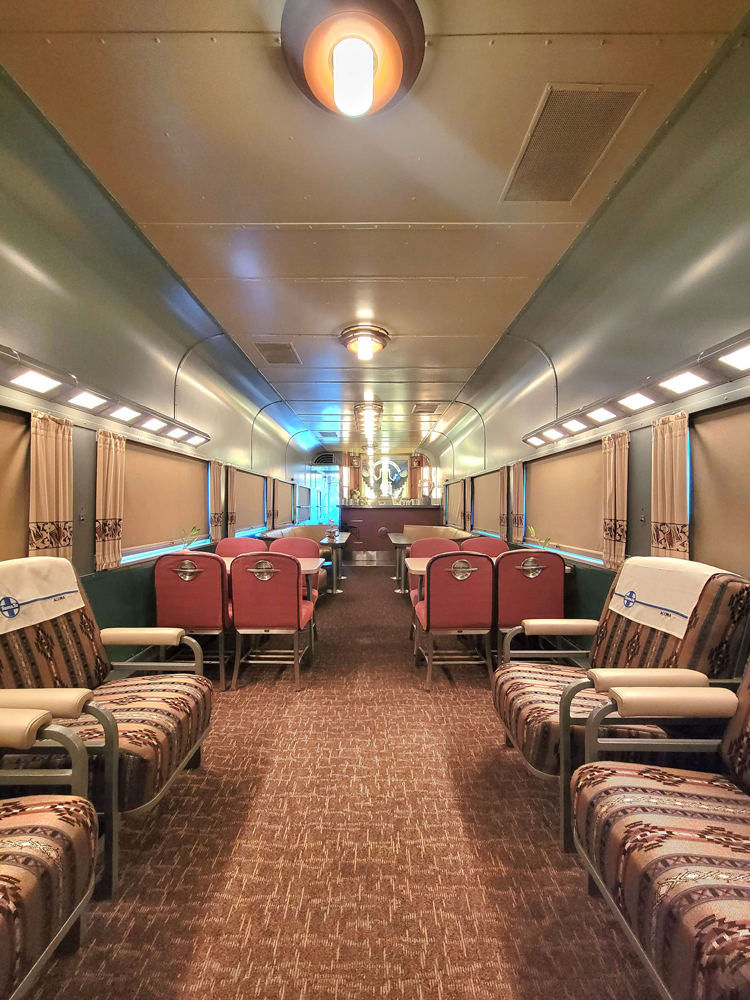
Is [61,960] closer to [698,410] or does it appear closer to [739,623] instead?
[739,623]

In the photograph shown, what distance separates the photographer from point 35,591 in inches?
71.6

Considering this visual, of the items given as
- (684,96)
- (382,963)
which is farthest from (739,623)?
(684,96)

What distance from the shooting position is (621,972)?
1188mm

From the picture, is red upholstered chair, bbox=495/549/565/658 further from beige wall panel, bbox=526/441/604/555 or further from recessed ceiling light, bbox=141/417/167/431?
recessed ceiling light, bbox=141/417/167/431

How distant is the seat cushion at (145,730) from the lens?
1434 millimetres

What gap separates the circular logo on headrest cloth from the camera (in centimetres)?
168

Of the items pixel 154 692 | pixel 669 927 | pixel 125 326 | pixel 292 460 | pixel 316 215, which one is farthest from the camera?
pixel 292 460

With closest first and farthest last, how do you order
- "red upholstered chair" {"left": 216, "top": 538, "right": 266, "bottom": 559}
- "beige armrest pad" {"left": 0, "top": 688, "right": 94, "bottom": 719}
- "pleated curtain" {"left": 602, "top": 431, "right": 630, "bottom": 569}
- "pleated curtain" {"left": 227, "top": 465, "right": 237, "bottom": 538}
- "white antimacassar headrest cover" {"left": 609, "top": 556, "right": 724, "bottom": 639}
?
1. "beige armrest pad" {"left": 0, "top": 688, "right": 94, "bottom": 719}
2. "white antimacassar headrest cover" {"left": 609, "top": 556, "right": 724, "bottom": 639}
3. "pleated curtain" {"left": 602, "top": 431, "right": 630, "bottom": 569}
4. "red upholstered chair" {"left": 216, "top": 538, "right": 266, "bottom": 559}
5. "pleated curtain" {"left": 227, "top": 465, "right": 237, "bottom": 538}

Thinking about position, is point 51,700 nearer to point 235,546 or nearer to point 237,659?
point 237,659

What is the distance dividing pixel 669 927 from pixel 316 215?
10.3 ft

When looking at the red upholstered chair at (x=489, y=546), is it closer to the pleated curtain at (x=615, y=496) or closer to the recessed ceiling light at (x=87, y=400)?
the pleated curtain at (x=615, y=496)

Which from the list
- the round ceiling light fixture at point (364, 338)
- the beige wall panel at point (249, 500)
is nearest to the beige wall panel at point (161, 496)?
the beige wall panel at point (249, 500)

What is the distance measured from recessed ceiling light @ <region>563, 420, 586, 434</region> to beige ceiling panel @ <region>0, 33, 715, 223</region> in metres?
1.55

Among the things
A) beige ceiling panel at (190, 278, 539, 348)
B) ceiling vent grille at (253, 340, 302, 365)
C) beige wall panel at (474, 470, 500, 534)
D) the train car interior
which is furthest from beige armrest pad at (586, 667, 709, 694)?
beige wall panel at (474, 470, 500, 534)
